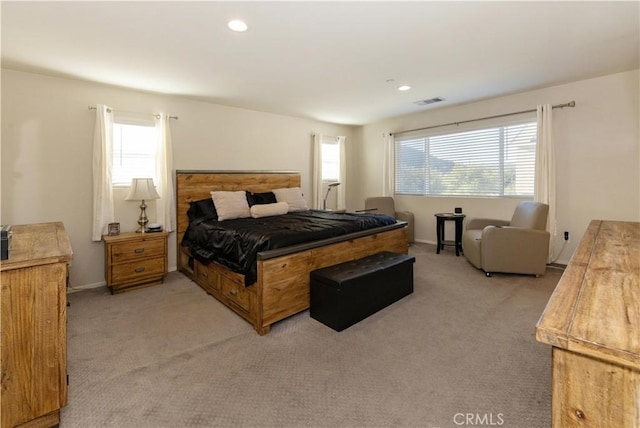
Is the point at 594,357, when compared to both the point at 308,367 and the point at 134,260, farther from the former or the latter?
the point at 134,260

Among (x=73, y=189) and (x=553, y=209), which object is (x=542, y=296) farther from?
(x=73, y=189)

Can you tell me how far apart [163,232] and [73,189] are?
1035 mm

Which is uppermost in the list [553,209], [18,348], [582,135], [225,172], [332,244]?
[582,135]

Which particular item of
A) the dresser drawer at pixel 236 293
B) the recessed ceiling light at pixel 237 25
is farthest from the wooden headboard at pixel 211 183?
the recessed ceiling light at pixel 237 25

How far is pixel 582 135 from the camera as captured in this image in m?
3.89

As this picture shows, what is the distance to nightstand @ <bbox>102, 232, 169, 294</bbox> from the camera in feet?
10.8

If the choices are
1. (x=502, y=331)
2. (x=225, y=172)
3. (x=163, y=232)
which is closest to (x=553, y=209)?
(x=502, y=331)

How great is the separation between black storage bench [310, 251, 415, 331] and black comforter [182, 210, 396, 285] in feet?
1.20

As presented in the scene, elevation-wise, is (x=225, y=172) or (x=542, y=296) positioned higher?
(x=225, y=172)

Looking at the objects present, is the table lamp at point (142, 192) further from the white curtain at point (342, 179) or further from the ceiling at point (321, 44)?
the white curtain at point (342, 179)

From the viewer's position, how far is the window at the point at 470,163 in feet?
14.6

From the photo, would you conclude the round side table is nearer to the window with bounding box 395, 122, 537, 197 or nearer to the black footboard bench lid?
the window with bounding box 395, 122, 537, 197

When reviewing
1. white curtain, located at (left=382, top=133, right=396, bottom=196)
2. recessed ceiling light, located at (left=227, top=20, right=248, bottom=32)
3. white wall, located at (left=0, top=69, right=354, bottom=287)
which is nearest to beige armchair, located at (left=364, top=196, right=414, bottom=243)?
white curtain, located at (left=382, top=133, right=396, bottom=196)

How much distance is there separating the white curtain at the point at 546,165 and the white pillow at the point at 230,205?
3886mm
